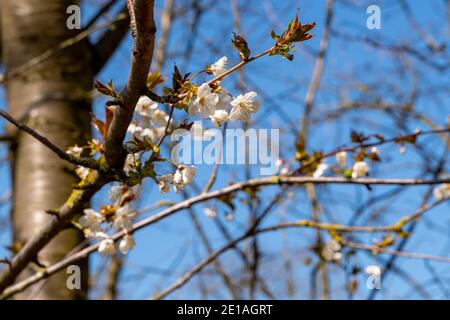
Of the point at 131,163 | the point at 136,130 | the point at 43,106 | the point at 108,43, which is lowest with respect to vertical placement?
the point at 131,163

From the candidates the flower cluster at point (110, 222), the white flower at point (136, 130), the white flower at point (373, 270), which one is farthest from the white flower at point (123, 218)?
the white flower at point (373, 270)

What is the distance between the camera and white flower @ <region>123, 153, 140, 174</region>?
84 centimetres

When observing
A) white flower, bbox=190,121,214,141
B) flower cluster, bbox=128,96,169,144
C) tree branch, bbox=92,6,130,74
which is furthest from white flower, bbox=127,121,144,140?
tree branch, bbox=92,6,130,74

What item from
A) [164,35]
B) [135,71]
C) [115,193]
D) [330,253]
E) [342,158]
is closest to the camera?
[135,71]

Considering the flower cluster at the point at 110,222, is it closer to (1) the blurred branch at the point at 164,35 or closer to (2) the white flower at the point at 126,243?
(2) the white flower at the point at 126,243

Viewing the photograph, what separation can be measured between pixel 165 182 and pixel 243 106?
7.7 inches

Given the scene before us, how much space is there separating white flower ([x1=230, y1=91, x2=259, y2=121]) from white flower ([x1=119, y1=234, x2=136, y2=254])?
1.30ft

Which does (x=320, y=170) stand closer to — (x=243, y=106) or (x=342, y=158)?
(x=342, y=158)

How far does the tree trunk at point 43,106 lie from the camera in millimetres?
Answer: 1523

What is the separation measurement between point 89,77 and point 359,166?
3.12ft

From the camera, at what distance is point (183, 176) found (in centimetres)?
84

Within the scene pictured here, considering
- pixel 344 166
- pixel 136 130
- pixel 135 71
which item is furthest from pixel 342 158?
pixel 135 71

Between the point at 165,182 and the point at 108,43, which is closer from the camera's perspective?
the point at 165,182

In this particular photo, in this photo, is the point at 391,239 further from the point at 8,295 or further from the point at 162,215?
the point at 8,295
